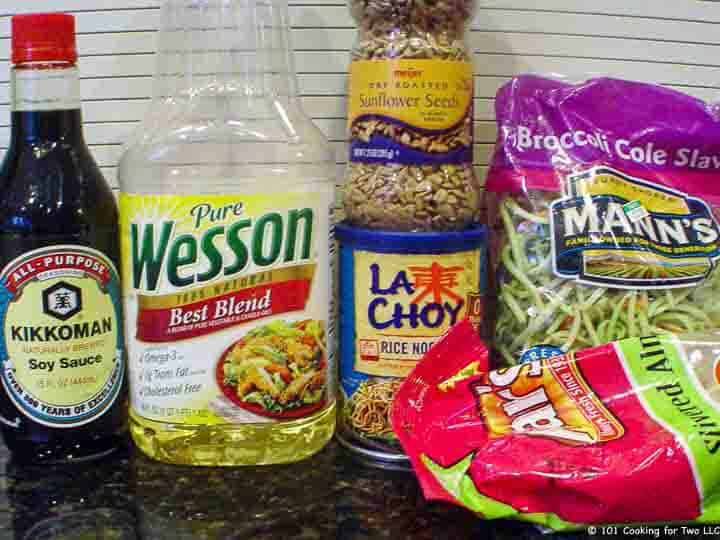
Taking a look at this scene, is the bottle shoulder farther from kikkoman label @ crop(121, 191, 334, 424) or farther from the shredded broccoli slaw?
the shredded broccoli slaw

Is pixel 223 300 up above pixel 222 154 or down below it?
below

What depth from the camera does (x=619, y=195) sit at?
2.54 feet

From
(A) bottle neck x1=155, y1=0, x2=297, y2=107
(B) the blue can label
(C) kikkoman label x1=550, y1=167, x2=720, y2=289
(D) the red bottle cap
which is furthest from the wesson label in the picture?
(D) the red bottle cap

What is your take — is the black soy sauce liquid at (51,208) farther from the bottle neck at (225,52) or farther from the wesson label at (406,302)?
the wesson label at (406,302)

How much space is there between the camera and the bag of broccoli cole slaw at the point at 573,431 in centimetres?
60

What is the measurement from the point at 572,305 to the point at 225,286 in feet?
1.23

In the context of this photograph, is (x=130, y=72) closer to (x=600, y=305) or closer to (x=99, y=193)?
(x=99, y=193)

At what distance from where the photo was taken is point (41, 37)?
0.70 m

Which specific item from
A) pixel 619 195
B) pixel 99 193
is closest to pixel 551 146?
pixel 619 195

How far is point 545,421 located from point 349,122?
376 millimetres

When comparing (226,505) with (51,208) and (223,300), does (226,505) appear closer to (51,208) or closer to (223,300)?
(223,300)

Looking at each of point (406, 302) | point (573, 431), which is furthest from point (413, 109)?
point (573, 431)

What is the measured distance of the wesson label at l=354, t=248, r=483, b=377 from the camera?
28.9 inches

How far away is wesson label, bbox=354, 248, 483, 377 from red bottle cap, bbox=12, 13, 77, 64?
1.20 ft
